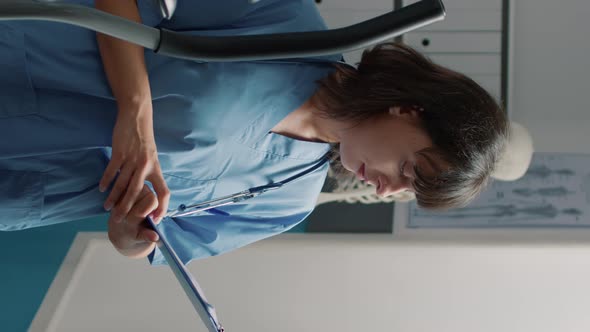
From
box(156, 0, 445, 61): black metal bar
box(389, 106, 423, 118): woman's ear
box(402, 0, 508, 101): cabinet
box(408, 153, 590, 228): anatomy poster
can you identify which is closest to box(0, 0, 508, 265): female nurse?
box(389, 106, 423, 118): woman's ear

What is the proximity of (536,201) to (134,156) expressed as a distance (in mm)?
1839

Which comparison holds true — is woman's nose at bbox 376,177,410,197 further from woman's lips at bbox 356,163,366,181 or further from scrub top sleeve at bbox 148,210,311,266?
scrub top sleeve at bbox 148,210,311,266

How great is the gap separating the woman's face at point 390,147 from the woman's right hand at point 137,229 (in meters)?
0.32

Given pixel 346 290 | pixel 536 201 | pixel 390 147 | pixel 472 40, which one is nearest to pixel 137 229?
pixel 390 147

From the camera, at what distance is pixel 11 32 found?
1026mm

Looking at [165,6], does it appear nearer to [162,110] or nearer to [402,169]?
[162,110]

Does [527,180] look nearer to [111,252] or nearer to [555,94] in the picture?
[555,94]

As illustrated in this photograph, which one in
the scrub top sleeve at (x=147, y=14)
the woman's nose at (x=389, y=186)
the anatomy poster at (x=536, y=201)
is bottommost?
the anatomy poster at (x=536, y=201)

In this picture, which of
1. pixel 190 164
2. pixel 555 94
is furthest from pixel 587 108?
pixel 190 164

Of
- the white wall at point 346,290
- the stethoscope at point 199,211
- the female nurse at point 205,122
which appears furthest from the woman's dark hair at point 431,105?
the white wall at point 346,290

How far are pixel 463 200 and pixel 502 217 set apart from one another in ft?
4.35

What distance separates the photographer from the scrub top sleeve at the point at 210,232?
131 centimetres

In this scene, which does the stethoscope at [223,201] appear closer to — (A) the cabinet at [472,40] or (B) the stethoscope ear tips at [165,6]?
(B) the stethoscope ear tips at [165,6]

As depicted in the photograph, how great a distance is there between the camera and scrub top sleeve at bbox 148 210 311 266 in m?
1.31
